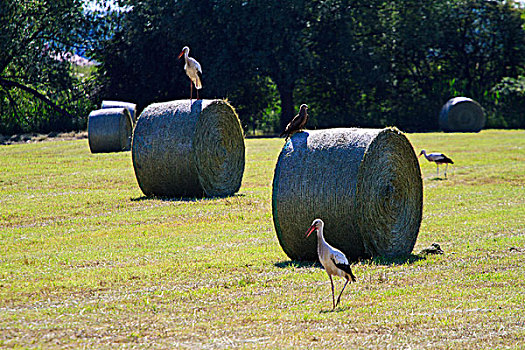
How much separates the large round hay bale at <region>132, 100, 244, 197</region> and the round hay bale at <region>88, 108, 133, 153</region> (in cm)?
1037

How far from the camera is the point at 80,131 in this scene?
121 feet

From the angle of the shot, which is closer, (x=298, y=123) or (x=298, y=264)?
A: (x=298, y=264)

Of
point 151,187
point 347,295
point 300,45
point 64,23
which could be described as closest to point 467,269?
point 347,295

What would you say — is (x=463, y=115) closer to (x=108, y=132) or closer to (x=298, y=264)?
(x=108, y=132)

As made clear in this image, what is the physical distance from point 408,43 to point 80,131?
52.5 ft

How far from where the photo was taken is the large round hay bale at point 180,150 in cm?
1705

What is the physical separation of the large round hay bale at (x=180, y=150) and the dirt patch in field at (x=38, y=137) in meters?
17.0

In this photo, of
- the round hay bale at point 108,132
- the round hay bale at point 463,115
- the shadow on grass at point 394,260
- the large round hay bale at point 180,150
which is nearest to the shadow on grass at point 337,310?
the shadow on grass at point 394,260

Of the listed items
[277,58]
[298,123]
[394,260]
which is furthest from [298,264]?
[277,58]

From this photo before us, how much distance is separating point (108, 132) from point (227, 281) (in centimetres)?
1928

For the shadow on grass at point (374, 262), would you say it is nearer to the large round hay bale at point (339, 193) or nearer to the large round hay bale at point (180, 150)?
the large round hay bale at point (339, 193)

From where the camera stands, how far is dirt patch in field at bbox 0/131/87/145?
3334 centimetres

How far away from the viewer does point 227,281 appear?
9305mm

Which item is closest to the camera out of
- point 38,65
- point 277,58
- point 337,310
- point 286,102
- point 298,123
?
point 337,310
